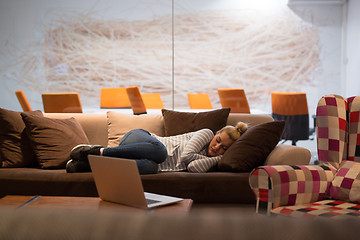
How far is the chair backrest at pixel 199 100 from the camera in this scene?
201 inches

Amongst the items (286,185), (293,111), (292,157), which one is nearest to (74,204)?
(286,185)

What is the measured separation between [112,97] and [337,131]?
323cm

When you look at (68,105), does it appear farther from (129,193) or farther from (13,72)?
(129,193)

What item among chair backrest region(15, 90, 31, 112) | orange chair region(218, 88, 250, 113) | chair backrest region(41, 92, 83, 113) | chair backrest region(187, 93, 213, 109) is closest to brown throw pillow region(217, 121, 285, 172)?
orange chair region(218, 88, 250, 113)

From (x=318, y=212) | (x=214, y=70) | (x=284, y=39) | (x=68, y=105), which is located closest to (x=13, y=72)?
(x=68, y=105)

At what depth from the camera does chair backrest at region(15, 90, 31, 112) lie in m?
5.16

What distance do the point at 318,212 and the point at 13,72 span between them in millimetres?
4462

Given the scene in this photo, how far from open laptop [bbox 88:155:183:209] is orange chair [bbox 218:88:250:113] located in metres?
3.15

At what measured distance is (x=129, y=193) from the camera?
182cm

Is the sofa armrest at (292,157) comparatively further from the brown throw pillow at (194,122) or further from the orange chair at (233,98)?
the orange chair at (233,98)

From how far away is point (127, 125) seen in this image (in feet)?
11.6

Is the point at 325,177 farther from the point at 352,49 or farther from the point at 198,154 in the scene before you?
the point at 352,49

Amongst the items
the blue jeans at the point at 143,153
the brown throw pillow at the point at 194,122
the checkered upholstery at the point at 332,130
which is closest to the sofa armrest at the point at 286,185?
the checkered upholstery at the point at 332,130

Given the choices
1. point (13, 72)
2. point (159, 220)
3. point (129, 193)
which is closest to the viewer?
point (159, 220)
